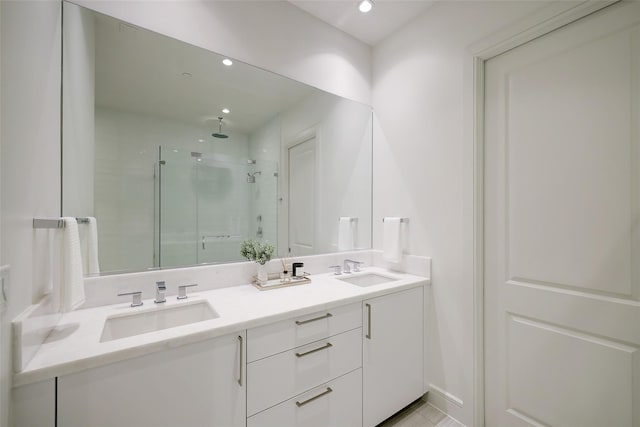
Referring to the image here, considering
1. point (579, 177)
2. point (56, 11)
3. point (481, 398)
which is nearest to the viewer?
point (56, 11)

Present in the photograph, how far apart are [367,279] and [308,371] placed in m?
0.92

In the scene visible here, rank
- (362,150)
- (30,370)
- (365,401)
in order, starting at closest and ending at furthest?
(30,370), (365,401), (362,150)

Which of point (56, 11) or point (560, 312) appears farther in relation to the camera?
point (560, 312)

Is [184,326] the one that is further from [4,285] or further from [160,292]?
[4,285]

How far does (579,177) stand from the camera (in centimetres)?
129

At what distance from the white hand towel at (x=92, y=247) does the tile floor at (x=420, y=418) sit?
1.78m

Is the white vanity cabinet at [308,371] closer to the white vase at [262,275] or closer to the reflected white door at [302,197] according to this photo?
the white vase at [262,275]

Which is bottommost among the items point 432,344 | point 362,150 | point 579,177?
point 432,344

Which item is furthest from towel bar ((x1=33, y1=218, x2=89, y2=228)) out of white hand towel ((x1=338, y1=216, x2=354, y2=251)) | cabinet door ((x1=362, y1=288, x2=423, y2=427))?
white hand towel ((x1=338, y1=216, x2=354, y2=251))

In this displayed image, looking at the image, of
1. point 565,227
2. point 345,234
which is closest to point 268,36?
point 345,234

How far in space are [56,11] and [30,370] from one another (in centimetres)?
134

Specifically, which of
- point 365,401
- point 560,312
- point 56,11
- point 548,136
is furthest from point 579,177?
point 56,11

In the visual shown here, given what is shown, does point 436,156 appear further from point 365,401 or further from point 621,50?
point 365,401

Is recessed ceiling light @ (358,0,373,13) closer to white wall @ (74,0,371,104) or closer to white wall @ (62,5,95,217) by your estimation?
white wall @ (74,0,371,104)
